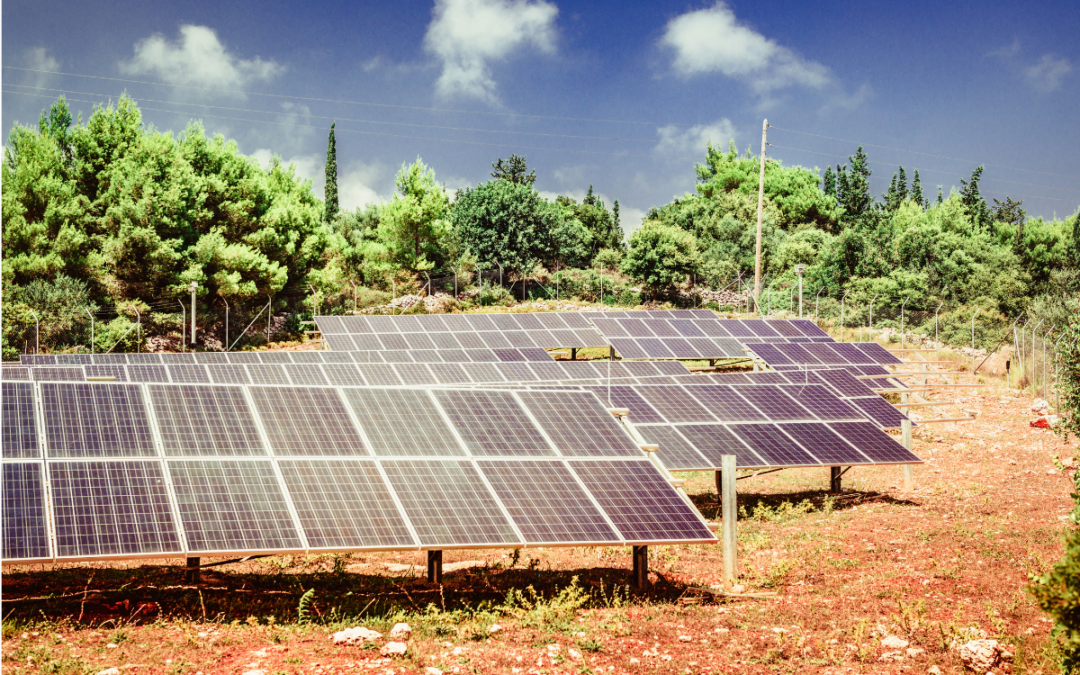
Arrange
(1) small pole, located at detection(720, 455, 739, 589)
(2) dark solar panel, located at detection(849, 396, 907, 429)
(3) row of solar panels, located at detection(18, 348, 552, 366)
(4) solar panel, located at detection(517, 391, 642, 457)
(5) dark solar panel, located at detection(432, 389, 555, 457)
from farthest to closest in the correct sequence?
(3) row of solar panels, located at detection(18, 348, 552, 366)
(2) dark solar panel, located at detection(849, 396, 907, 429)
(1) small pole, located at detection(720, 455, 739, 589)
(4) solar panel, located at detection(517, 391, 642, 457)
(5) dark solar panel, located at detection(432, 389, 555, 457)

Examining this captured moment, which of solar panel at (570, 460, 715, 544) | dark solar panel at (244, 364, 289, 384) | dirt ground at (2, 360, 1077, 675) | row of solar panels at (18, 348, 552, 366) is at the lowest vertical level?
dirt ground at (2, 360, 1077, 675)

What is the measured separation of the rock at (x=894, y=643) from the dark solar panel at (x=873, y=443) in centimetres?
790

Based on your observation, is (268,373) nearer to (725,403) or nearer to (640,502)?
A: (725,403)

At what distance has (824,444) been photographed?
16.8 m

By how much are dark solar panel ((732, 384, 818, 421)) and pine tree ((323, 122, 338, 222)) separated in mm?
60097

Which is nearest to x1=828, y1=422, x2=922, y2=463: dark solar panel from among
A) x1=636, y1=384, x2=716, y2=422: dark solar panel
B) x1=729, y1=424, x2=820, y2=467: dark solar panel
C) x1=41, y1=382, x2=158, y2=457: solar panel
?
x1=729, y1=424, x2=820, y2=467: dark solar panel

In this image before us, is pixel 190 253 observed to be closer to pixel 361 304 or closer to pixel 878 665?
pixel 361 304

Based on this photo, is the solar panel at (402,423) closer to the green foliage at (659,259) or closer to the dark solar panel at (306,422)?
the dark solar panel at (306,422)

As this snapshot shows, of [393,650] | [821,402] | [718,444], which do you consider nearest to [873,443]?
[821,402]

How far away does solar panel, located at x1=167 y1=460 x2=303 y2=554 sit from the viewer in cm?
865

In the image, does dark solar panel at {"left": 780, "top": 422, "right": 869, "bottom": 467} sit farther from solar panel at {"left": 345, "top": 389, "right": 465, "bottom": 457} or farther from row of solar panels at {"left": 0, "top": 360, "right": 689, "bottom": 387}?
solar panel at {"left": 345, "top": 389, "right": 465, "bottom": 457}

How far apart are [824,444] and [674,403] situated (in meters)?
3.47

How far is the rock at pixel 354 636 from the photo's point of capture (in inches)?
340

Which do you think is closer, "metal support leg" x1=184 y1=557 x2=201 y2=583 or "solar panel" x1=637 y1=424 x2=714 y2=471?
"metal support leg" x1=184 y1=557 x2=201 y2=583
